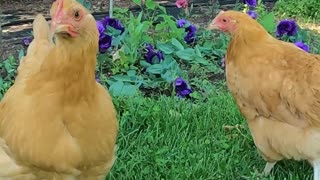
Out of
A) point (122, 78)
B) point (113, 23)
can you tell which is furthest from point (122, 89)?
point (113, 23)

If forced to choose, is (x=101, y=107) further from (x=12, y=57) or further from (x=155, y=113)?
(x=12, y=57)

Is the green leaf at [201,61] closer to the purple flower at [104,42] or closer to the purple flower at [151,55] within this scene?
the purple flower at [151,55]

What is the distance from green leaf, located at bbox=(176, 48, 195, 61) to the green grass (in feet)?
2.35

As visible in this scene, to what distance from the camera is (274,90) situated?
3770 mm

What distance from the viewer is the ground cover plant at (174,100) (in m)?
4.05

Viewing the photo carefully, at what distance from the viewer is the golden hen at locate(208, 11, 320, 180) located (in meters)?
3.69

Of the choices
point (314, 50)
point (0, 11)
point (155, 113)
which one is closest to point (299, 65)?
point (155, 113)

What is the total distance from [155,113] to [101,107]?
123 centimetres

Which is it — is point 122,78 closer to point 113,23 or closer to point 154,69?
point 154,69

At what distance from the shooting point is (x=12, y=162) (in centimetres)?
321

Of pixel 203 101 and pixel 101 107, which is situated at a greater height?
pixel 101 107

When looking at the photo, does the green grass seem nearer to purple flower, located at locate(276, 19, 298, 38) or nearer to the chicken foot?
the chicken foot

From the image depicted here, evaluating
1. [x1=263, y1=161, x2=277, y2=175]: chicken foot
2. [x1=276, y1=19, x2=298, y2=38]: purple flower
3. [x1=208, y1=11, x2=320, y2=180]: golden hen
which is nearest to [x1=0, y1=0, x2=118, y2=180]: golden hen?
[x1=208, y1=11, x2=320, y2=180]: golden hen

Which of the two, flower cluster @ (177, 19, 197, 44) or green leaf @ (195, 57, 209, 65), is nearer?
green leaf @ (195, 57, 209, 65)
